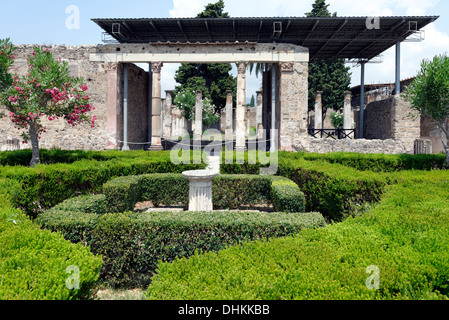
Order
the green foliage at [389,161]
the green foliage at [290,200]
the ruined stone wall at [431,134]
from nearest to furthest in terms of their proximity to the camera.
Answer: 1. the green foliage at [290,200]
2. the green foliage at [389,161]
3. the ruined stone wall at [431,134]

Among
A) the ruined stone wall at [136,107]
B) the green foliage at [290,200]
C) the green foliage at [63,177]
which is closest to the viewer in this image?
the green foliage at [63,177]

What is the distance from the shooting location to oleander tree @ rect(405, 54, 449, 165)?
8.96 m

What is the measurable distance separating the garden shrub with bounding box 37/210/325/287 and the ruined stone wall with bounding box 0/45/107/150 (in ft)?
40.9

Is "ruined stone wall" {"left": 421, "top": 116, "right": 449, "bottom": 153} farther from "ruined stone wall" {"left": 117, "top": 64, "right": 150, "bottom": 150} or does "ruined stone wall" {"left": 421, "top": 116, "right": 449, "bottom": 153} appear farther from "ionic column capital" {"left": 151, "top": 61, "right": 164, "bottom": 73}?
"ruined stone wall" {"left": 117, "top": 64, "right": 150, "bottom": 150}

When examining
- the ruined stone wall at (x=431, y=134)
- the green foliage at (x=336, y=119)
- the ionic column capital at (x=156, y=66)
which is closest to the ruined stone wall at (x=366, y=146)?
the ruined stone wall at (x=431, y=134)

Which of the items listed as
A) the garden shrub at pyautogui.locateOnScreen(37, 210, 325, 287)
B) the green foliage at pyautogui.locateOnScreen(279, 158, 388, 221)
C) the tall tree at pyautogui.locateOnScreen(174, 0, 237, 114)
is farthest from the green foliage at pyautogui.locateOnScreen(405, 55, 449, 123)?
the tall tree at pyautogui.locateOnScreen(174, 0, 237, 114)

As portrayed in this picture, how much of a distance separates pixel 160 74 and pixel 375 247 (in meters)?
14.8

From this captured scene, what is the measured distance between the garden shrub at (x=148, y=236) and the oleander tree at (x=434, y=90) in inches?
305

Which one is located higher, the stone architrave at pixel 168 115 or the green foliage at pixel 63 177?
the stone architrave at pixel 168 115

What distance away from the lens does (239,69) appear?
51.4 ft

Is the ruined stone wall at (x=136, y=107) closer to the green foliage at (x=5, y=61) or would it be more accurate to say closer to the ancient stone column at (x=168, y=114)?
the green foliage at (x=5, y=61)

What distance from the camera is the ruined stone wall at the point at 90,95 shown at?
50.7ft
